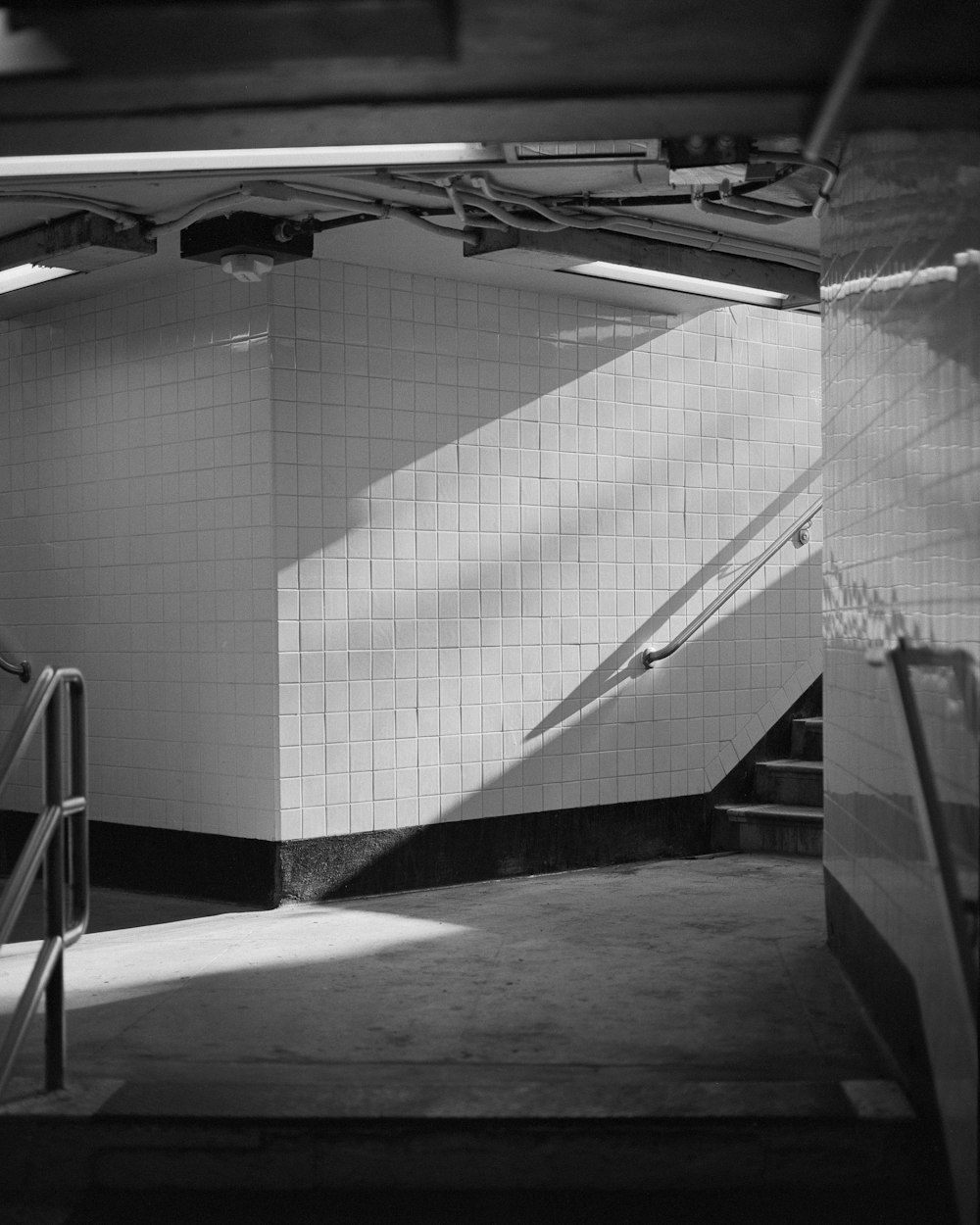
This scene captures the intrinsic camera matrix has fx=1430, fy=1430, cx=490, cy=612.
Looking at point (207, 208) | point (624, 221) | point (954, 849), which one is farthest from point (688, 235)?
point (954, 849)

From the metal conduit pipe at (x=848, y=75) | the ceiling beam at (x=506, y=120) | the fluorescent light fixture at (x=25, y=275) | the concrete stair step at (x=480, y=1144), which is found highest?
the fluorescent light fixture at (x=25, y=275)

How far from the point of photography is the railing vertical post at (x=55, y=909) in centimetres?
357

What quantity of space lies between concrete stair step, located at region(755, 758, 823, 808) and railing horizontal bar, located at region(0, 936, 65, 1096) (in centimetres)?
466

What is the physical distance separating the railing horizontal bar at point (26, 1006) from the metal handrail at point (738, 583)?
13.7ft

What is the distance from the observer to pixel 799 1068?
372 cm

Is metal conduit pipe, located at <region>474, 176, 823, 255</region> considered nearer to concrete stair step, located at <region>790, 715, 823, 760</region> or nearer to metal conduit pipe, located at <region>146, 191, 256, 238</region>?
metal conduit pipe, located at <region>146, 191, 256, 238</region>

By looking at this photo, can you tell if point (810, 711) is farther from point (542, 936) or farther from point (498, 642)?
point (542, 936)

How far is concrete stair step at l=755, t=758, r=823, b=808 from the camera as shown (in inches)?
292

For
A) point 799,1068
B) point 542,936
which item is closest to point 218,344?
point 542,936

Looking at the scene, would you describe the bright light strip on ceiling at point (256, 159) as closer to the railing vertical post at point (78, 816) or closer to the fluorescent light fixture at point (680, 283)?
the railing vertical post at point (78, 816)

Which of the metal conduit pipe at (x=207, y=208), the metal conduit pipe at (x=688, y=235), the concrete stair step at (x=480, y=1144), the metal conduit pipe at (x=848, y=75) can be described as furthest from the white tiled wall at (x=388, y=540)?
the metal conduit pipe at (x=848, y=75)

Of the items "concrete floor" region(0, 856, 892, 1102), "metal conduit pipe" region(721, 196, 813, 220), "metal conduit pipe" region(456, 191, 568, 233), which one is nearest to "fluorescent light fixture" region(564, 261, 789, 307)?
"metal conduit pipe" region(456, 191, 568, 233)

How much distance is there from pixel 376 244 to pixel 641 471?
6.55 feet

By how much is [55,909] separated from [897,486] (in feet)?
8.00
